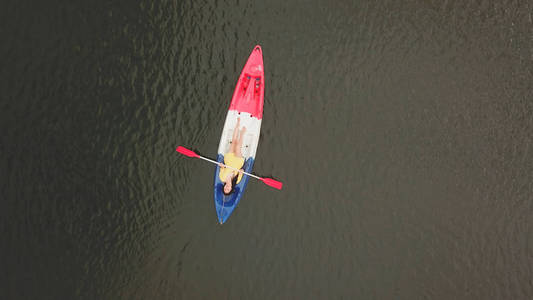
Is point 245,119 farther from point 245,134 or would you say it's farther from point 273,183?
point 273,183

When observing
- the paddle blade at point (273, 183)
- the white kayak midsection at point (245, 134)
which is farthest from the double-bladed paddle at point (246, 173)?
the white kayak midsection at point (245, 134)

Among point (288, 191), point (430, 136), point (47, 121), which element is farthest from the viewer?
point (430, 136)

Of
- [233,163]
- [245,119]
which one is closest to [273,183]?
[233,163]

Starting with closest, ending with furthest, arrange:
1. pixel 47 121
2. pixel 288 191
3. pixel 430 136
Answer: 1. pixel 47 121
2. pixel 288 191
3. pixel 430 136

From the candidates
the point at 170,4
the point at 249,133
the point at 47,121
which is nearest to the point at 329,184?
the point at 249,133

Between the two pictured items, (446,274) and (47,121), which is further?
(446,274)

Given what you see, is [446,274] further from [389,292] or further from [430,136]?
[430,136]

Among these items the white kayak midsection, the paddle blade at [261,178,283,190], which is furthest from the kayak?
the paddle blade at [261,178,283,190]
